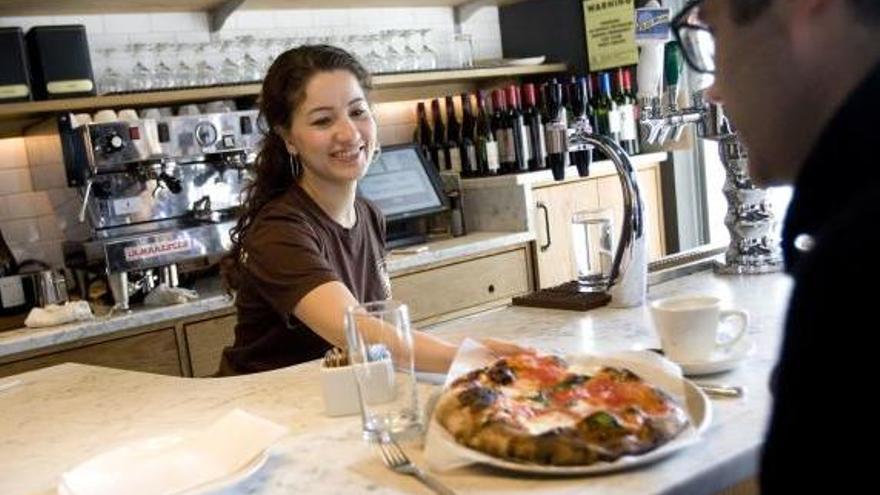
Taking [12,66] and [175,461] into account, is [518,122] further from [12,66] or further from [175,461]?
[175,461]

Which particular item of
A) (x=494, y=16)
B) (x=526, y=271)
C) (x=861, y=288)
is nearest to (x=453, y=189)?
(x=526, y=271)

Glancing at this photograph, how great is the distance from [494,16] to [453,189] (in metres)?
1.10

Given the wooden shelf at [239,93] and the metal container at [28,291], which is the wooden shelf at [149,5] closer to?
the wooden shelf at [239,93]

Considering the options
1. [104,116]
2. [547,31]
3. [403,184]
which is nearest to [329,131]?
[104,116]

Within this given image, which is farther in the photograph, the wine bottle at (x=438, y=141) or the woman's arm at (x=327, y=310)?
the wine bottle at (x=438, y=141)

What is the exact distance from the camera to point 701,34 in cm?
99

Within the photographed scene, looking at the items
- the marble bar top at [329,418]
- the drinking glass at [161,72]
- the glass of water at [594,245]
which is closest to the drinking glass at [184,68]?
the drinking glass at [161,72]

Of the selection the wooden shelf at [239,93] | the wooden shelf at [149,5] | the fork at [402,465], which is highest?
the wooden shelf at [149,5]

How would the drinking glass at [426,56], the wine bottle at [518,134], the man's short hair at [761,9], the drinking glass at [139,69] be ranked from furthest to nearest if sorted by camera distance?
the drinking glass at [426,56] → the wine bottle at [518,134] → the drinking glass at [139,69] → the man's short hair at [761,9]

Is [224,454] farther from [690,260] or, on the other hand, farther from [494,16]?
[494,16]

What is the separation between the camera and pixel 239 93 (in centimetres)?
331

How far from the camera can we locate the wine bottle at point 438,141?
4.07 m

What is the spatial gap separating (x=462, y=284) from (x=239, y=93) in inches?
41.3

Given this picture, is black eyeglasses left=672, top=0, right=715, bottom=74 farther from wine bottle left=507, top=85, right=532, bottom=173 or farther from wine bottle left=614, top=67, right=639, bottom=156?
wine bottle left=614, top=67, right=639, bottom=156
